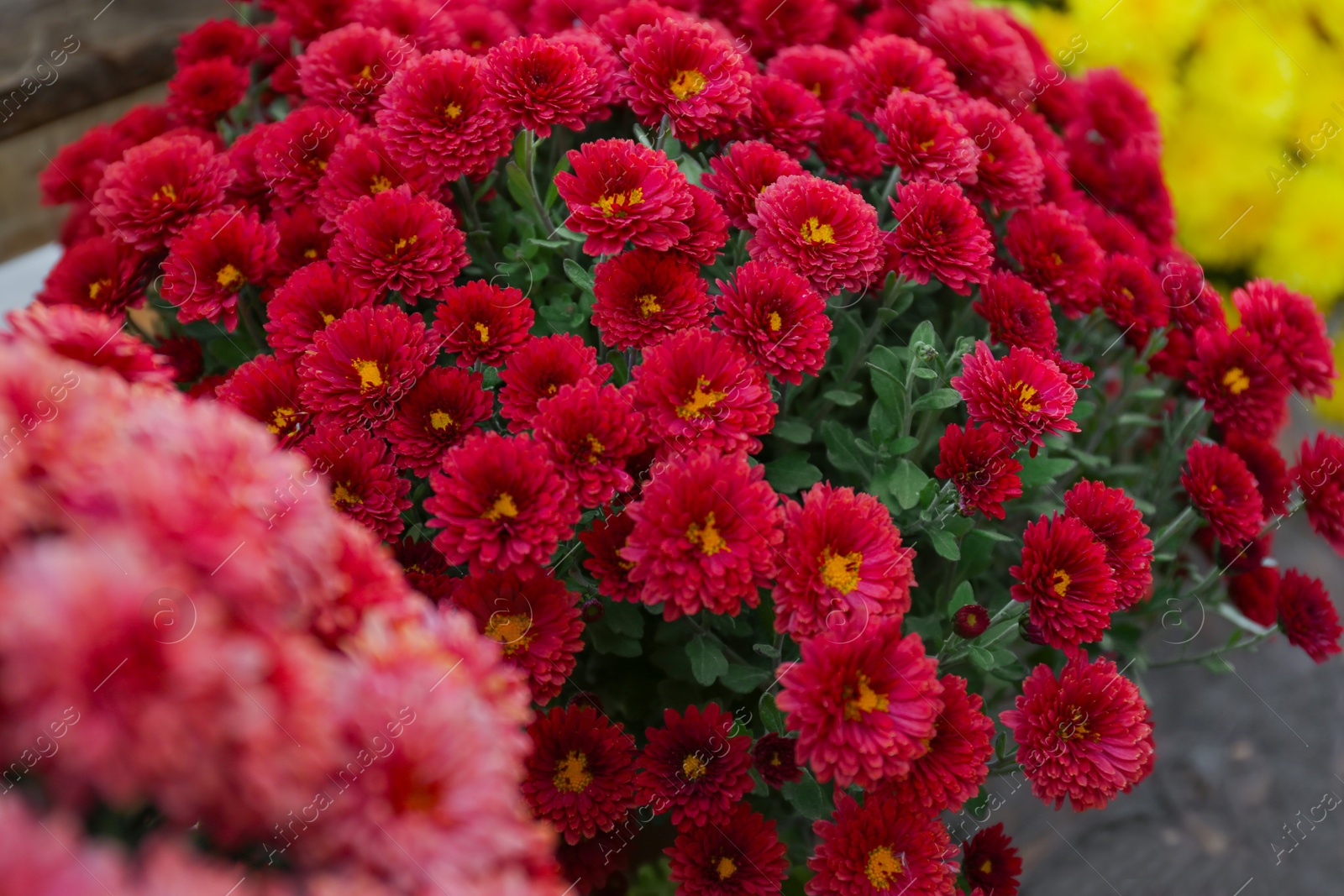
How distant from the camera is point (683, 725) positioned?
38.3 inches

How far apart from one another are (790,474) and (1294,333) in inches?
31.2

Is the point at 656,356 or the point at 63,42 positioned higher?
the point at 656,356

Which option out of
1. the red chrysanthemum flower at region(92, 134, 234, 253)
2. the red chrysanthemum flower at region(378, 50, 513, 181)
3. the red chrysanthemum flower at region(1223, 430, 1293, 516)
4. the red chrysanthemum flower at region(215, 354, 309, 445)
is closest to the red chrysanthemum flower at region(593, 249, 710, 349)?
the red chrysanthemum flower at region(378, 50, 513, 181)

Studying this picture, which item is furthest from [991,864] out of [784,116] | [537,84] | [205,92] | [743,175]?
[205,92]

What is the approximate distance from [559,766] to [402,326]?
0.50m

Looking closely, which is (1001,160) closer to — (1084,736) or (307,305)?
(1084,736)

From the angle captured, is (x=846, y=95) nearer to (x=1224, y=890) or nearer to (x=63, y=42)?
(x=1224, y=890)

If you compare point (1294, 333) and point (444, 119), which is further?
point (1294, 333)

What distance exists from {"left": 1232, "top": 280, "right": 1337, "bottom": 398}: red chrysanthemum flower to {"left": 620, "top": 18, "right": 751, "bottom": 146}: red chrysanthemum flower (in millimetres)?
832

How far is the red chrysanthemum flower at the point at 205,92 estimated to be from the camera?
4.44 ft

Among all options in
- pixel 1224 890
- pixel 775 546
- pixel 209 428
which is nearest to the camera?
pixel 209 428

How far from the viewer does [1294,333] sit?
1293 mm

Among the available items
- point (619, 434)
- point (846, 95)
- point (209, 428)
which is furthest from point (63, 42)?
point (209, 428)

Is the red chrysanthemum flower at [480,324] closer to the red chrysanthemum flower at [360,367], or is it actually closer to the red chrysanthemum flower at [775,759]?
the red chrysanthemum flower at [360,367]
